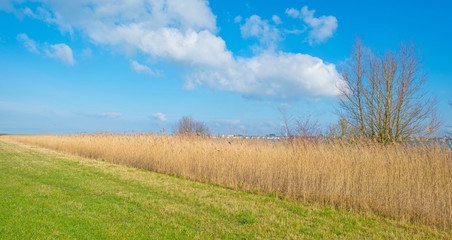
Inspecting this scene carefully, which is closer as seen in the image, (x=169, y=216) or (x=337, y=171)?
(x=169, y=216)

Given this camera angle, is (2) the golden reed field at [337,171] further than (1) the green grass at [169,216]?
Yes

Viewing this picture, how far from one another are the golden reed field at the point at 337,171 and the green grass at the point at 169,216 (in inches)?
19.5

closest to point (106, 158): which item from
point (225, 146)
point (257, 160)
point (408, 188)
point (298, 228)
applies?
point (225, 146)

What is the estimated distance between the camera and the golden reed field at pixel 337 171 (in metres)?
5.54

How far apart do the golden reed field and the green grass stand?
0.50m

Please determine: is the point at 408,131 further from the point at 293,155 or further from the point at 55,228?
the point at 55,228

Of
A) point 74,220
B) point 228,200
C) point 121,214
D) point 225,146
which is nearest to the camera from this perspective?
point 74,220

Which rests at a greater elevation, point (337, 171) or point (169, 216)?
point (337, 171)

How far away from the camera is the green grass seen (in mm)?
4203

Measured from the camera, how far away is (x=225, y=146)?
9742 mm

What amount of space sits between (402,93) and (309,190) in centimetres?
700

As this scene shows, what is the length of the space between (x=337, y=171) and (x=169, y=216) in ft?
13.6

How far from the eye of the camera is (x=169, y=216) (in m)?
5.00

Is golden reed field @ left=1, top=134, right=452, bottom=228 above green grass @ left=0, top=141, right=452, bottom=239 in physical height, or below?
above
